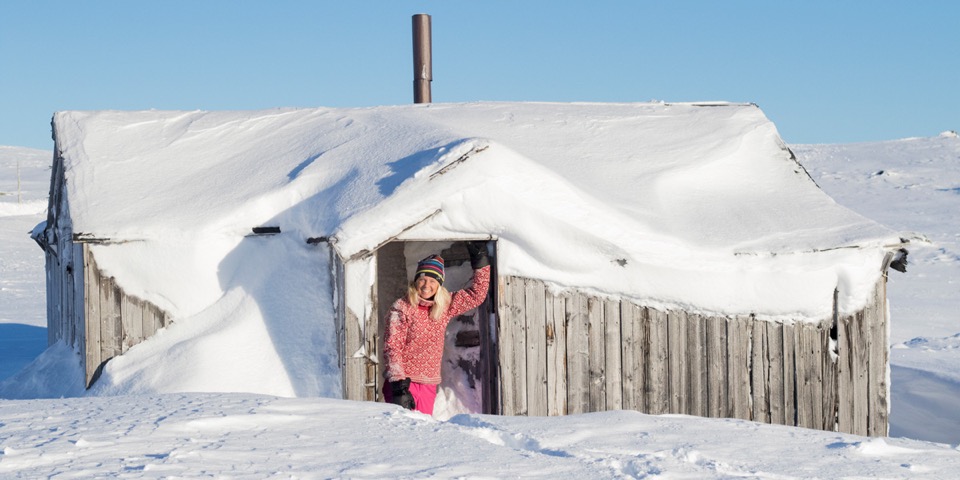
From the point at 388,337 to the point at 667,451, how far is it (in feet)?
9.12

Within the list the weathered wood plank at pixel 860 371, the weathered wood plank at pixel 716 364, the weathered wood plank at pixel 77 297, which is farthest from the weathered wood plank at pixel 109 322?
the weathered wood plank at pixel 860 371

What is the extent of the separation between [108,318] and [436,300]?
2.34 metres

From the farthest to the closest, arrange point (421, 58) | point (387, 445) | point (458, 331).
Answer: point (421, 58)
point (458, 331)
point (387, 445)

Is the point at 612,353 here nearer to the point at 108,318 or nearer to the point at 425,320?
the point at 425,320

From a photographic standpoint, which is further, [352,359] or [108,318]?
[108,318]

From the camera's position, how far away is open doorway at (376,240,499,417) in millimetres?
7793

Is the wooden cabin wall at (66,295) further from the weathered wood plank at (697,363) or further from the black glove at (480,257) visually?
the weathered wood plank at (697,363)

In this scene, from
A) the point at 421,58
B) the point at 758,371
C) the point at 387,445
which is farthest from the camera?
the point at 421,58

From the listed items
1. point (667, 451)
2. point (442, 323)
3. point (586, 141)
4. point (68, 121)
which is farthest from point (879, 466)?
point (68, 121)

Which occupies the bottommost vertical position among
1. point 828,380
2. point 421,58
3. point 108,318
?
point 828,380

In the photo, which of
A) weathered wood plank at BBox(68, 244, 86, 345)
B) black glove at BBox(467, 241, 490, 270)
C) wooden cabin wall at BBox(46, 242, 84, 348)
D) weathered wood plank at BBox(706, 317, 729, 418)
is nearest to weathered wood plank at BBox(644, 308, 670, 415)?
weathered wood plank at BBox(706, 317, 729, 418)

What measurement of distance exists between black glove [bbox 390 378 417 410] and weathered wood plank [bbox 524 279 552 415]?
89 centimetres

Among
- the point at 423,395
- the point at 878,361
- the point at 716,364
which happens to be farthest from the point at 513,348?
the point at 878,361

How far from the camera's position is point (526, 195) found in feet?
24.9
